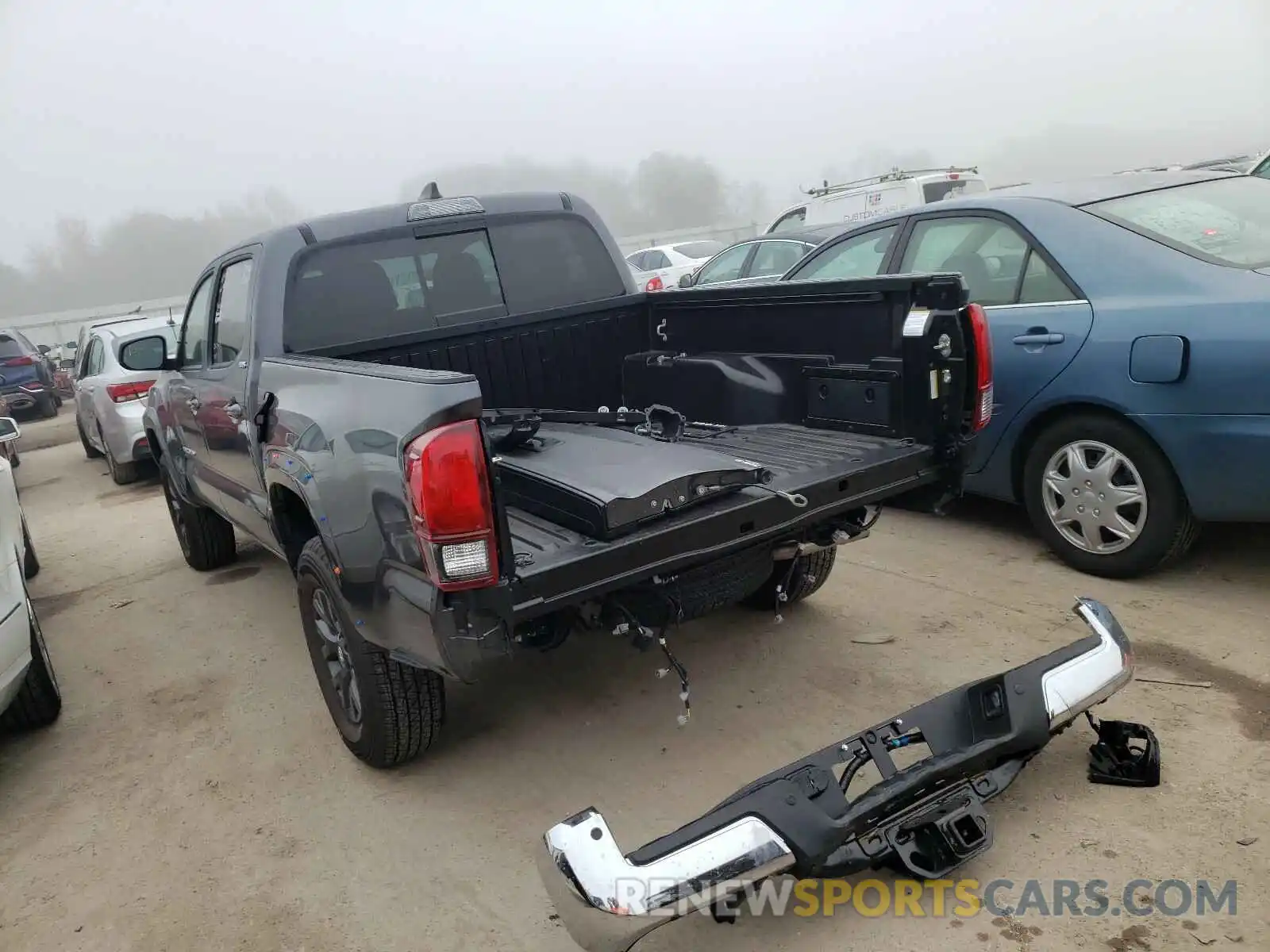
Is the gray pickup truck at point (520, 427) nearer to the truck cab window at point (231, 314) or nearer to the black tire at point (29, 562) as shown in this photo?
the truck cab window at point (231, 314)

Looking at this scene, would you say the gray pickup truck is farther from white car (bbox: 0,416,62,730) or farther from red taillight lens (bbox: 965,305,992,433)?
white car (bbox: 0,416,62,730)

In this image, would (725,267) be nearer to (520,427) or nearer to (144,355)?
(144,355)

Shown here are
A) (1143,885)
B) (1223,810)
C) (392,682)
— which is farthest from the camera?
(392,682)

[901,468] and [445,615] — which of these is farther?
[901,468]

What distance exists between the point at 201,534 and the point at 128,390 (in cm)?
353

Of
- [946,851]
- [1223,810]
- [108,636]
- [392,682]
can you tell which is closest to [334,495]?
[392,682]

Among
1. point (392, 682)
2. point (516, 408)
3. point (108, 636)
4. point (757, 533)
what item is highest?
point (516, 408)

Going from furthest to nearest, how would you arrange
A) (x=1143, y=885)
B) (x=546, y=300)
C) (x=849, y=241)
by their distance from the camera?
1. (x=849, y=241)
2. (x=546, y=300)
3. (x=1143, y=885)

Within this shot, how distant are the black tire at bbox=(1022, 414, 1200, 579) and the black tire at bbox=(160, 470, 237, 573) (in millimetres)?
4711

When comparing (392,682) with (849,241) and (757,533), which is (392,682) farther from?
(849,241)

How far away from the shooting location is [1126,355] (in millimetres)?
3748

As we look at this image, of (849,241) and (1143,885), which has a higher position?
(849,241)

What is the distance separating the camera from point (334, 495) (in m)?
2.76

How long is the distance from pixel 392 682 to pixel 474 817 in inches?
20.1
